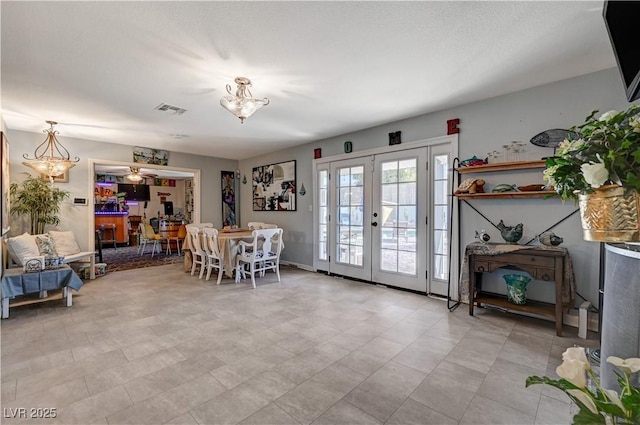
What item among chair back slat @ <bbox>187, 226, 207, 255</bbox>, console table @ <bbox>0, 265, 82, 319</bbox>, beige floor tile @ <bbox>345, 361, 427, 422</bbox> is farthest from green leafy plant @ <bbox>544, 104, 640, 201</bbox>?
chair back slat @ <bbox>187, 226, 207, 255</bbox>

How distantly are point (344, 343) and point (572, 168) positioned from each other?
220cm

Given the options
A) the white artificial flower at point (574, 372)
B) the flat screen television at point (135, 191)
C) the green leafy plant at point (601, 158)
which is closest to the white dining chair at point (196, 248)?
the green leafy plant at point (601, 158)

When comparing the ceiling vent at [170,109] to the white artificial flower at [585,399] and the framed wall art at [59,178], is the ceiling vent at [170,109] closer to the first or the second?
the framed wall art at [59,178]

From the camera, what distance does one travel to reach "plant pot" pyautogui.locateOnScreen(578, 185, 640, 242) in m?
0.85

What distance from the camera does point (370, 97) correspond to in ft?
11.0

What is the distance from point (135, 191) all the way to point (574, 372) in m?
12.0

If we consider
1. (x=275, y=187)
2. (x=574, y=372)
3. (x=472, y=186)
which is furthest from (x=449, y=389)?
(x=275, y=187)

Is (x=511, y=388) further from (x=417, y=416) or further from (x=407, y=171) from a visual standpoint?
(x=407, y=171)

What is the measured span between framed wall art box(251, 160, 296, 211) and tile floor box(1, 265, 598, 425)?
8.87ft

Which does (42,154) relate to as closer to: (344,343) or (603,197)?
(344,343)

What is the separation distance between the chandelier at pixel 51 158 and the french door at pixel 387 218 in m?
4.05

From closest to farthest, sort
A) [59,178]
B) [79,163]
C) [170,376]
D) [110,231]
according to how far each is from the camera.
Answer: [170,376], [59,178], [79,163], [110,231]

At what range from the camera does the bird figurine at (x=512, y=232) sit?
3.07m

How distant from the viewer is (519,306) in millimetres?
2953
